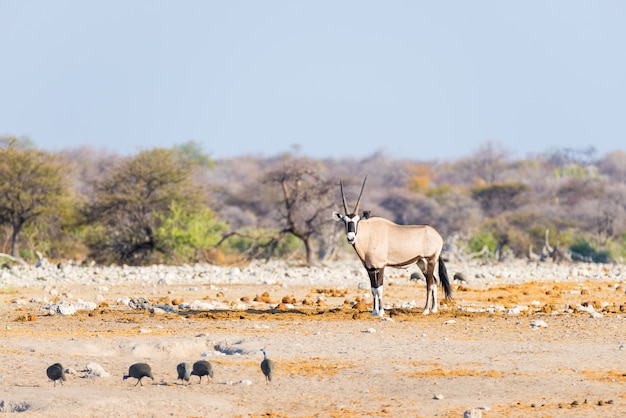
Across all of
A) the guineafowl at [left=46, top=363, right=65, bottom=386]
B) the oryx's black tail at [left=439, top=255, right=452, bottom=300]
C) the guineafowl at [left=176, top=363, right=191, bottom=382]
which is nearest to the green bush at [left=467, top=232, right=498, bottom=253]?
the oryx's black tail at [left=439, top=255, right=452, bottom=300]

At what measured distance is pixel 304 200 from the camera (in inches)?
1195

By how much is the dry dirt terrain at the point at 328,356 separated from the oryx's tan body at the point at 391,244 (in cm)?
77

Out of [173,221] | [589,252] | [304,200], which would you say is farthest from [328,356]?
[589,252]

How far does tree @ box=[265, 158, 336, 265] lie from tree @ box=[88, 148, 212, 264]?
9.57 ft

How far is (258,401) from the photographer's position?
1023 cm

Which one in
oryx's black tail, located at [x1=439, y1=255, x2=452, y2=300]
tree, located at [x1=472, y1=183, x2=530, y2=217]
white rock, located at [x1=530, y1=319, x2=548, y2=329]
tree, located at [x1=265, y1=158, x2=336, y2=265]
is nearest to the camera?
white rock, located at [x1=530, y1=319, x2=548, y2=329]

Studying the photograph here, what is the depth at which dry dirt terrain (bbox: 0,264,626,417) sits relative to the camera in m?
9.95

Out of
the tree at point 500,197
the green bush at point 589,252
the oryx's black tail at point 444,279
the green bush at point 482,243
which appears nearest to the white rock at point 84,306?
the oryx's black tail at point 444,279

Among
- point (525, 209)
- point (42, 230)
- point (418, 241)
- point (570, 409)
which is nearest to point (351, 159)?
point (525, 209)

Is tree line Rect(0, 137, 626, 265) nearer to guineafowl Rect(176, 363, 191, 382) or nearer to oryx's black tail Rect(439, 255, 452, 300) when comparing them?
oryx's black tail Rect(439, 255, 452, 300)

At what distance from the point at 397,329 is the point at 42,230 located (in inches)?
825

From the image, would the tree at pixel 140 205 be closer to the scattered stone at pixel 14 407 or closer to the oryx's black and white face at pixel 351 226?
the oryx's black and white face at pixel 351 226

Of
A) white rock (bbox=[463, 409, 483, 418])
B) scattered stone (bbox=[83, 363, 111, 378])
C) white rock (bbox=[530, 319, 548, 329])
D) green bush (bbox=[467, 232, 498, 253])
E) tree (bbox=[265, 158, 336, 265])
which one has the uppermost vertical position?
tree (bbox=[265, 158, 336, 265])

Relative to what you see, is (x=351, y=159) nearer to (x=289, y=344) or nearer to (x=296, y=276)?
(x=296, y=276)
